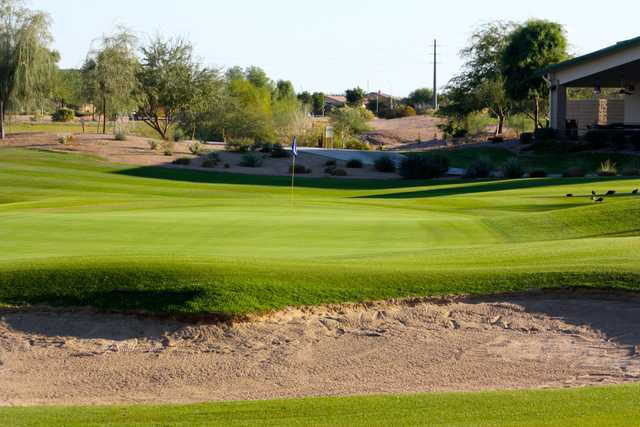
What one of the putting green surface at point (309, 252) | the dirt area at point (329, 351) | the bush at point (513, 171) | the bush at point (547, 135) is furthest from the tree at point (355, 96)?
the dirt area at point (329, 351)

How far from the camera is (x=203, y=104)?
67.6 meters

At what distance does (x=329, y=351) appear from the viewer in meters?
10.2

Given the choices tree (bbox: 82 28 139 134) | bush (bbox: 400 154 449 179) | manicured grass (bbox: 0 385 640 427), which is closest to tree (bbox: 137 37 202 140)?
tree (bbox: 82 28 139 134)

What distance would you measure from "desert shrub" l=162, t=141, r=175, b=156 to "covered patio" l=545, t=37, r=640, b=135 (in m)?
23.7

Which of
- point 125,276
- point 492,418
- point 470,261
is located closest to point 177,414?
point 492,418

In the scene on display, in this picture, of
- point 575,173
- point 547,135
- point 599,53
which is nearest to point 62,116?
point 547,135

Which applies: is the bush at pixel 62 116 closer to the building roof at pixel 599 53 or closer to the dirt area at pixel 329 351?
the building roof at pixel 599 53

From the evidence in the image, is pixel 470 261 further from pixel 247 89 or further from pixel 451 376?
pixel 247 89

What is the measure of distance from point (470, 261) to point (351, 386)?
467 cm

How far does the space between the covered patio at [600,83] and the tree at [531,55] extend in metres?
3.80

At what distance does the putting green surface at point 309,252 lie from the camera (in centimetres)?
1142

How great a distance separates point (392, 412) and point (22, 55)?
174 feet

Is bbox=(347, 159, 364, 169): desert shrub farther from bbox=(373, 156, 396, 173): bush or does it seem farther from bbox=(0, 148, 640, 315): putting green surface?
bbox=(0, 148, 640, 315): putting green surface

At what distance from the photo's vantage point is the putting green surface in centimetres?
1142
